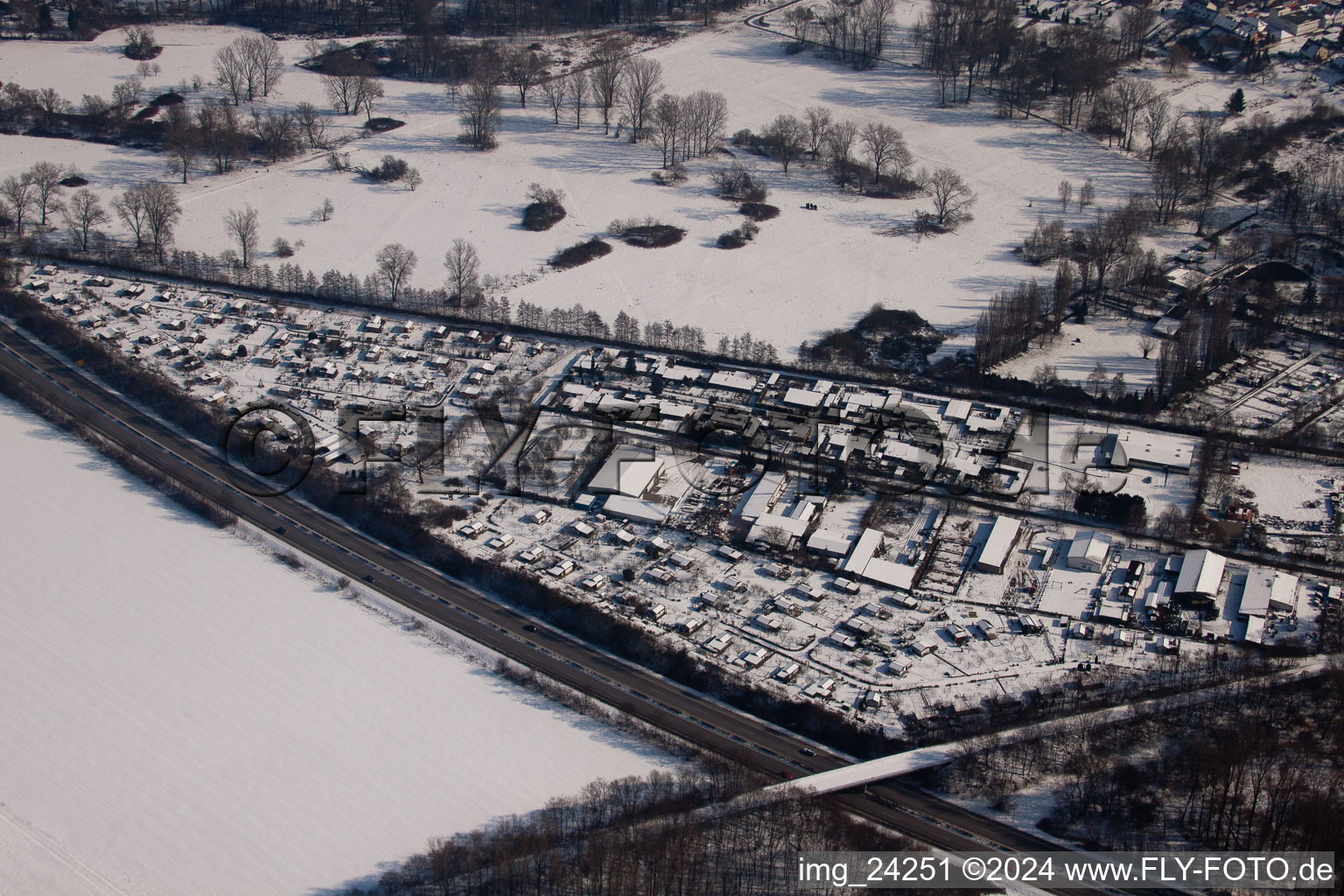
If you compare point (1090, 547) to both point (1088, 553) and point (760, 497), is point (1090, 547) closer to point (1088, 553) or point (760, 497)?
point (1088, 553)

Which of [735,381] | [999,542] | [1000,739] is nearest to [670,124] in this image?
[735,381]

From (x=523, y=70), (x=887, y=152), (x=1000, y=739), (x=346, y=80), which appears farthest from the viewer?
(x=523, y=70)

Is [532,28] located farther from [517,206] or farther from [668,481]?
[668,481]

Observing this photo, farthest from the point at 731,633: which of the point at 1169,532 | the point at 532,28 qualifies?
the point at 532,28

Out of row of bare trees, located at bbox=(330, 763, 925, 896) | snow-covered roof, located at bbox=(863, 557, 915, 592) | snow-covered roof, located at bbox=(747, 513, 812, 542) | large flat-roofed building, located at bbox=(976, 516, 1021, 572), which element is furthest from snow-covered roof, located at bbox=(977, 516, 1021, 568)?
row of bare trees, located at bbox=(330, 763, 925, 896)

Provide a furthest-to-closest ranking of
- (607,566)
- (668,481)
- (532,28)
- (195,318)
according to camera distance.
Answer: (532,28) → (195,318) → (668,481) → (607,566)
